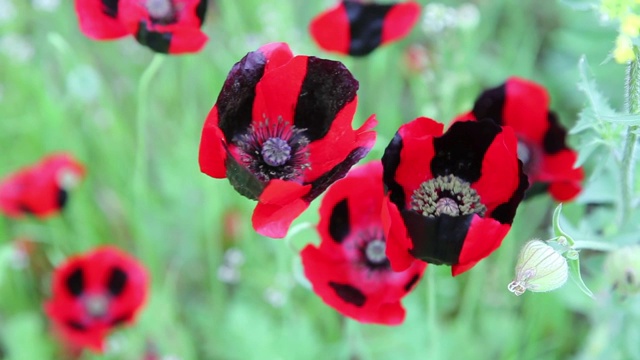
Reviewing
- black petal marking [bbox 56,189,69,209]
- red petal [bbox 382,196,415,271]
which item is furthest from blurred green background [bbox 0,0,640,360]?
red petal [bbox 382,196,415,271]

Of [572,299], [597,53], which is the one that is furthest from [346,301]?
[597,53]

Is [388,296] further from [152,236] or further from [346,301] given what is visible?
[152,236]

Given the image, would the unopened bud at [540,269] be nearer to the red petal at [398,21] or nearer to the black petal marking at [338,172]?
the black petal marking at [338,172]

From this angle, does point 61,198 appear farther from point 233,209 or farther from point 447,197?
point 447,197

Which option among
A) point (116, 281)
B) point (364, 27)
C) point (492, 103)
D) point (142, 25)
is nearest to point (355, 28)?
point (364, 27)

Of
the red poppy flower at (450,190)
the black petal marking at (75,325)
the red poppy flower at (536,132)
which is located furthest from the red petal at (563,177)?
the black petal marking at (75,325)
